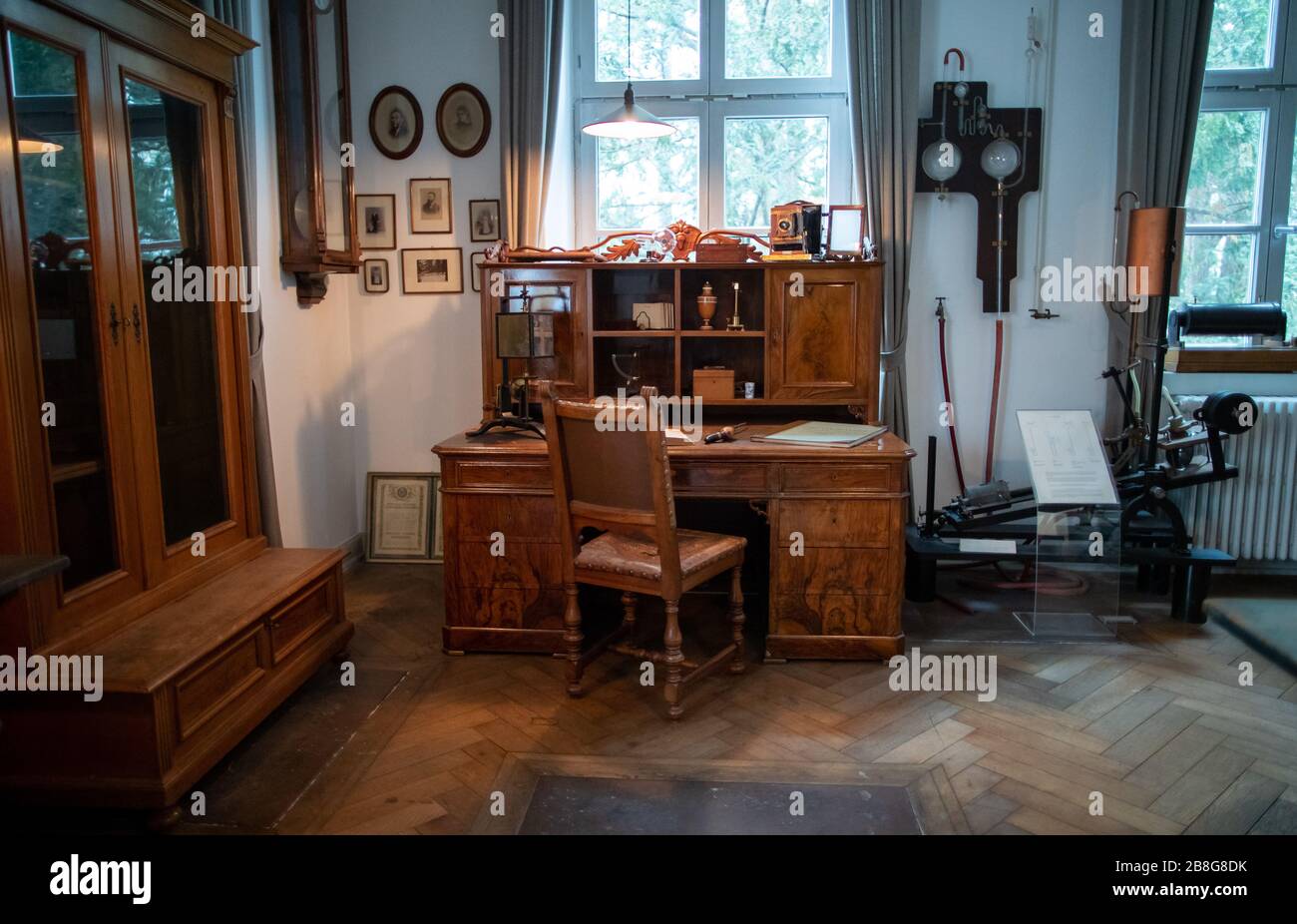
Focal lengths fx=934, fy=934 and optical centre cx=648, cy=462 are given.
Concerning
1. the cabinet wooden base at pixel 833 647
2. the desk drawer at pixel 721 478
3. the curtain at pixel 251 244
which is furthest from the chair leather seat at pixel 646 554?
the curtain at pixel 251 244

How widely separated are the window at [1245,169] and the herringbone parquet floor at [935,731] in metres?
1.91

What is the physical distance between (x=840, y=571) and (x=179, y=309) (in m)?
2.37

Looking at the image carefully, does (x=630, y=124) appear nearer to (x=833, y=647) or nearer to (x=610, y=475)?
(x=610, y=475)

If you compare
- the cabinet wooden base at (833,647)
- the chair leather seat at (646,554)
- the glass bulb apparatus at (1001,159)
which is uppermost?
the glass bulb apparatus at (1001,159)

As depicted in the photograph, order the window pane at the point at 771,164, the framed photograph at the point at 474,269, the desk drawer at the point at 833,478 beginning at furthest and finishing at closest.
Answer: the framed photograph at the point at 474,269
the window pane at the point at 771,164
the desk drawer at the point at 833,478

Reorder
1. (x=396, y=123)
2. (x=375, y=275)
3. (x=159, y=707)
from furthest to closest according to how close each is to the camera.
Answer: (x=375, y=275), (x=396, y=123), (x=159, y=707)

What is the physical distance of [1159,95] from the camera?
4207mm

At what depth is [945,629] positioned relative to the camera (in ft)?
12.4

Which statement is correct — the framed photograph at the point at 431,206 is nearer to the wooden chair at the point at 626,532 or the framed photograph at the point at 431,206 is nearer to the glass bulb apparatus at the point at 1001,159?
the wooden chair at the point at 626,532

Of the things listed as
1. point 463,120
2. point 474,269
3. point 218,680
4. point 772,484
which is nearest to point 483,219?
point 474,269

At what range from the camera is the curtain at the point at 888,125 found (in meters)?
4.19

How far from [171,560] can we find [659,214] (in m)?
2.82

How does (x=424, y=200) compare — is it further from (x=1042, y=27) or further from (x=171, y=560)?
(x=1042, y=27)

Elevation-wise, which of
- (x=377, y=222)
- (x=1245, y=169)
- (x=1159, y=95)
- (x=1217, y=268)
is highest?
(x=1159, y=95)
